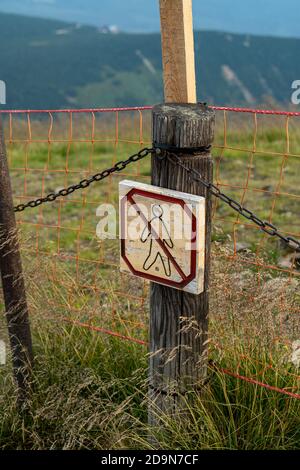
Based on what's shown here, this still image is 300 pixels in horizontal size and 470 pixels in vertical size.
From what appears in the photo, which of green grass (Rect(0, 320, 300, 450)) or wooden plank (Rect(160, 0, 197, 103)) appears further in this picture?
green grass (Rect(0, 320, 300, 450))

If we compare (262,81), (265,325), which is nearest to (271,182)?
(265,325)

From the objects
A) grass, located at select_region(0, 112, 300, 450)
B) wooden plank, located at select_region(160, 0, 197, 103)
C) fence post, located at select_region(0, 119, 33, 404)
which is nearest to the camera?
wooden plank, located at select_region(160, 0, 197, 103)

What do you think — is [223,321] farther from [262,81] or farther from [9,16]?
[9,16]

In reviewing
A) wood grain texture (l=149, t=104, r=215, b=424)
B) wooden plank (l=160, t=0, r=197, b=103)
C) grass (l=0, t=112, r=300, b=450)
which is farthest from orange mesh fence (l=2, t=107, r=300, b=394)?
wooden plank (l=160, t=0, r=197, b=103)

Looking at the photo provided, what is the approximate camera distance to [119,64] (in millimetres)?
125625

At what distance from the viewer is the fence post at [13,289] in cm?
318

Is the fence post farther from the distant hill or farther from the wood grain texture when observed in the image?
the distant hill

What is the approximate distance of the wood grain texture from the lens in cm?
A: 256

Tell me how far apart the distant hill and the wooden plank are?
9461cm

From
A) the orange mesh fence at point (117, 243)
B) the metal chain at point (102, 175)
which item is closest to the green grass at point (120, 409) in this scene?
the orange mesh fence at point (117, 243)

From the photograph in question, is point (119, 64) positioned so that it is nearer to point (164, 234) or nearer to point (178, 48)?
point (178, 48)

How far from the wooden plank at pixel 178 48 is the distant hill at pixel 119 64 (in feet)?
310

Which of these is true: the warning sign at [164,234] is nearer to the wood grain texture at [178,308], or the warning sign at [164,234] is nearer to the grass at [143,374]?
the wood grain texture at [178,308]

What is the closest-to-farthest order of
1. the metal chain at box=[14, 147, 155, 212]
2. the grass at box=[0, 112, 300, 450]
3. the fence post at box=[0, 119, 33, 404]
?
the metal chain at box=[14, 147, 155, 212] < the grass at box=[0, 112, 300, 450] < the fence post at box=[0, 119, 33, 404]
